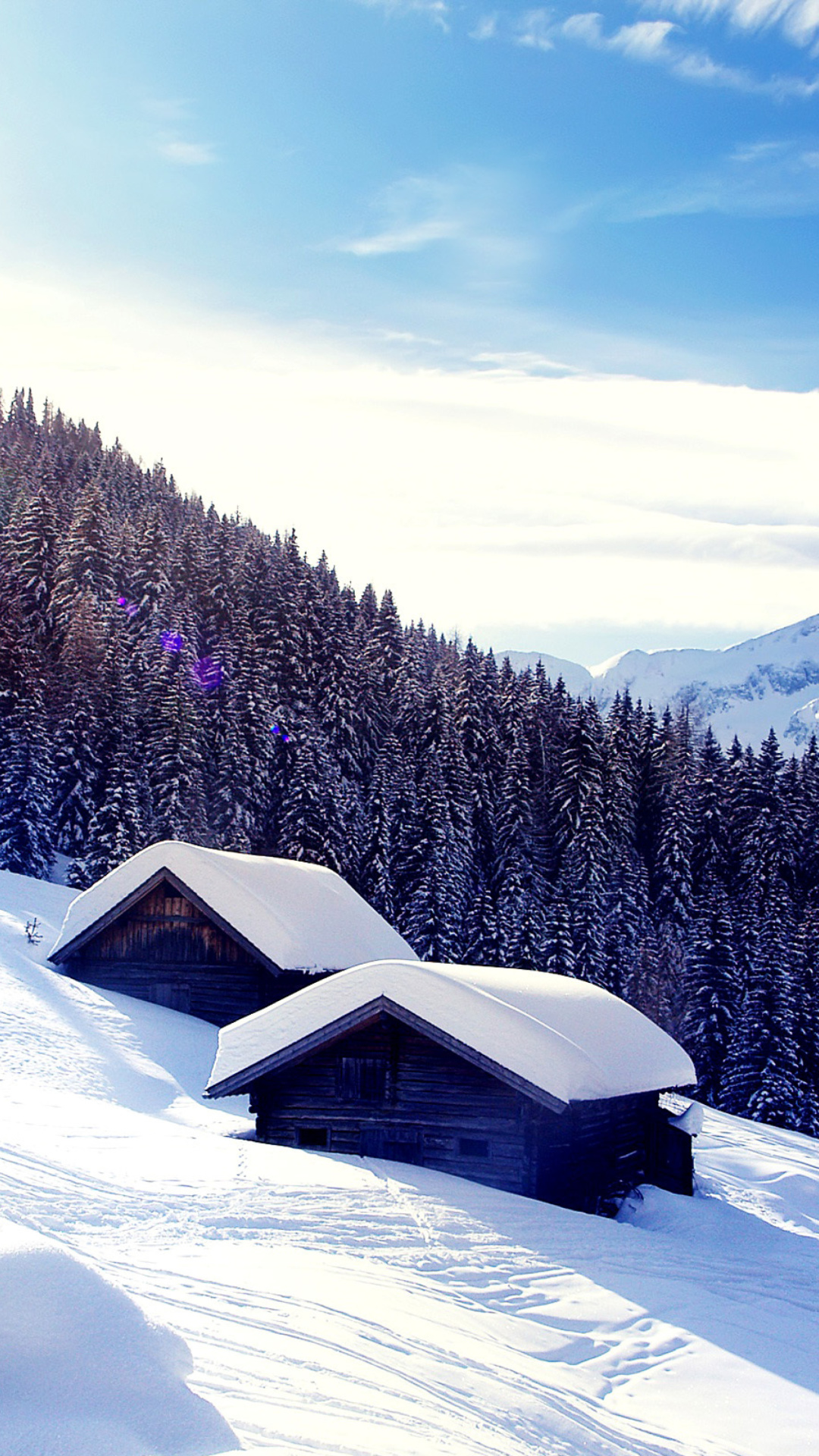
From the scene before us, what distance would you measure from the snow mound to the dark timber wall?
1203 centimetres

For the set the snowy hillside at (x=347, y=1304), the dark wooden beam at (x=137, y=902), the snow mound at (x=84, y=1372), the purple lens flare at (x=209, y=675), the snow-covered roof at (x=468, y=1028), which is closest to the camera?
the snow mound at (x=84, y=1372)

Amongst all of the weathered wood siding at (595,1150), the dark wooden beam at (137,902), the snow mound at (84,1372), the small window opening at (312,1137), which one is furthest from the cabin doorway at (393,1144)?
the snow mound at (84,1372)

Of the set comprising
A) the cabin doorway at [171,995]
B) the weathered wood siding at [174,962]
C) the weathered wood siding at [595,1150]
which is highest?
the weathered wood siding at [174,962]

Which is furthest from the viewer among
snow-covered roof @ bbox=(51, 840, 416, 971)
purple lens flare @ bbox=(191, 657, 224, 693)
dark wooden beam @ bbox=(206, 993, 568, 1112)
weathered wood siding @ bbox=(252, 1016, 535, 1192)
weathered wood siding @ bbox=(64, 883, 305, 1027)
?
purple lens flare @ bbox=(191, 657, 224, 693)

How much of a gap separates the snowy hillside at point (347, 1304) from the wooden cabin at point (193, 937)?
5.46 m

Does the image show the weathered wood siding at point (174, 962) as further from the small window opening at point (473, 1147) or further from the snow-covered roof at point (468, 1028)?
the small window opening at point (473, 1147)

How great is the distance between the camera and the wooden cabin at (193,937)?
28.2 m

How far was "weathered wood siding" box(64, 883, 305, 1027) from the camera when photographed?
28.7 metres

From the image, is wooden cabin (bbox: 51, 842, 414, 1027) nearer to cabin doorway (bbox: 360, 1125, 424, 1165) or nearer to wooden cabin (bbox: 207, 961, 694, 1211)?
wooden cabin (bbox: 207, 961, 694, 1211)

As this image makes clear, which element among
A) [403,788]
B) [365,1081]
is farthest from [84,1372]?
[403,788]

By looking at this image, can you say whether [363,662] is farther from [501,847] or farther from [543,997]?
[543,997]

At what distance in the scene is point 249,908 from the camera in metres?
28.5

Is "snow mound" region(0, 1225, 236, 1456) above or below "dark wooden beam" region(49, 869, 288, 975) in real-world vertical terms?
below

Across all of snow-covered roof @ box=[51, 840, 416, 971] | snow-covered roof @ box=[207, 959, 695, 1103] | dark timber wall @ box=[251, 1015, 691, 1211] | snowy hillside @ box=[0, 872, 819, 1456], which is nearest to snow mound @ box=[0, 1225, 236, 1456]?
snowy hillside @ box=[0, 872, 819, 1456]
